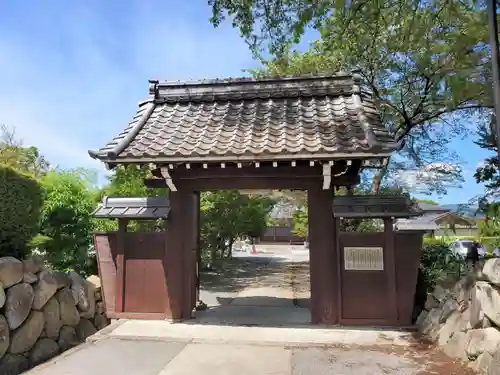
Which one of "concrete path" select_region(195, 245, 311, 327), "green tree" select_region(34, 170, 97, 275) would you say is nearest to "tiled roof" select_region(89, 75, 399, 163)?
"green tree" select_region(34, 170, 97, 275)

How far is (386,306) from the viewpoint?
623 cm

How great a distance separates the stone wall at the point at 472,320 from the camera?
4.21 metres

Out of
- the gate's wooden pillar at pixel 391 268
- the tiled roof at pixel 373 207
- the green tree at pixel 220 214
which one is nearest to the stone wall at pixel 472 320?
the gate's wooden pillar at pixel 391 268

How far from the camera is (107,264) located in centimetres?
702

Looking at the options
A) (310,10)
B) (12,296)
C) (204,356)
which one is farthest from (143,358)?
(310,10)

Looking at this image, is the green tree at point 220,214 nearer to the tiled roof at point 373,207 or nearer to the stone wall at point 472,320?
the tiled roof at point 373,207

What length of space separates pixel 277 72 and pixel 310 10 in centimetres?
847

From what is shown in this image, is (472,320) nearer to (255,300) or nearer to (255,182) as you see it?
(255,182)

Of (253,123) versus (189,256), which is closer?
(189,256)

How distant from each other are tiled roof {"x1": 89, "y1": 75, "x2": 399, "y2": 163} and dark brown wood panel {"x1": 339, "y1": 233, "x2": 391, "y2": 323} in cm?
163

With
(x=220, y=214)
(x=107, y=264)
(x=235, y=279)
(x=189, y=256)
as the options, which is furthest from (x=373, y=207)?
(x=220, y=214)

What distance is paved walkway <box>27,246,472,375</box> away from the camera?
4484 mm

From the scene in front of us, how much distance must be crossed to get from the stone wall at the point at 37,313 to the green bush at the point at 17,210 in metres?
0.33

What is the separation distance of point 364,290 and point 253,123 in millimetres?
3422
